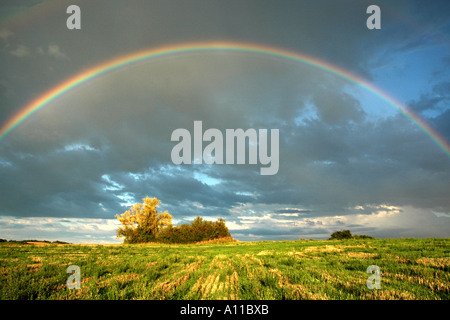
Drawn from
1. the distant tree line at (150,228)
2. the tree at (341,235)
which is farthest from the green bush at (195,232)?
the tree at (341,235)

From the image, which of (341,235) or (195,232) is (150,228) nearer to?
(195,232)

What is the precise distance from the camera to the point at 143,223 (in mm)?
66062

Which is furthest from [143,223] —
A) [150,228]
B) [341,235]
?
[341,235]

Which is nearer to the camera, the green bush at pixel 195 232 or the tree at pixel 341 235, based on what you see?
the tree at pixel 341 235

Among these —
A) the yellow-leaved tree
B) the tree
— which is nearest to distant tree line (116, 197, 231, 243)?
the yellow-leaved tree

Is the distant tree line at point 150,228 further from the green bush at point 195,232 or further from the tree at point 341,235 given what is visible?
the tree at point 341,235

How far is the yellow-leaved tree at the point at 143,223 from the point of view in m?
65.6

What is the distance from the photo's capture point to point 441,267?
333 inches

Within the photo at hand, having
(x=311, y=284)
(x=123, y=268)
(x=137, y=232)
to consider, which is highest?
(x=311, y=284)

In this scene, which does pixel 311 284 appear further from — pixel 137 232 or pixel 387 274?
pixel 137 232

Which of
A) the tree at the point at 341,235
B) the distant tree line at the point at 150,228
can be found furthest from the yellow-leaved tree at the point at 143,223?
the tree at the point at 341,235
